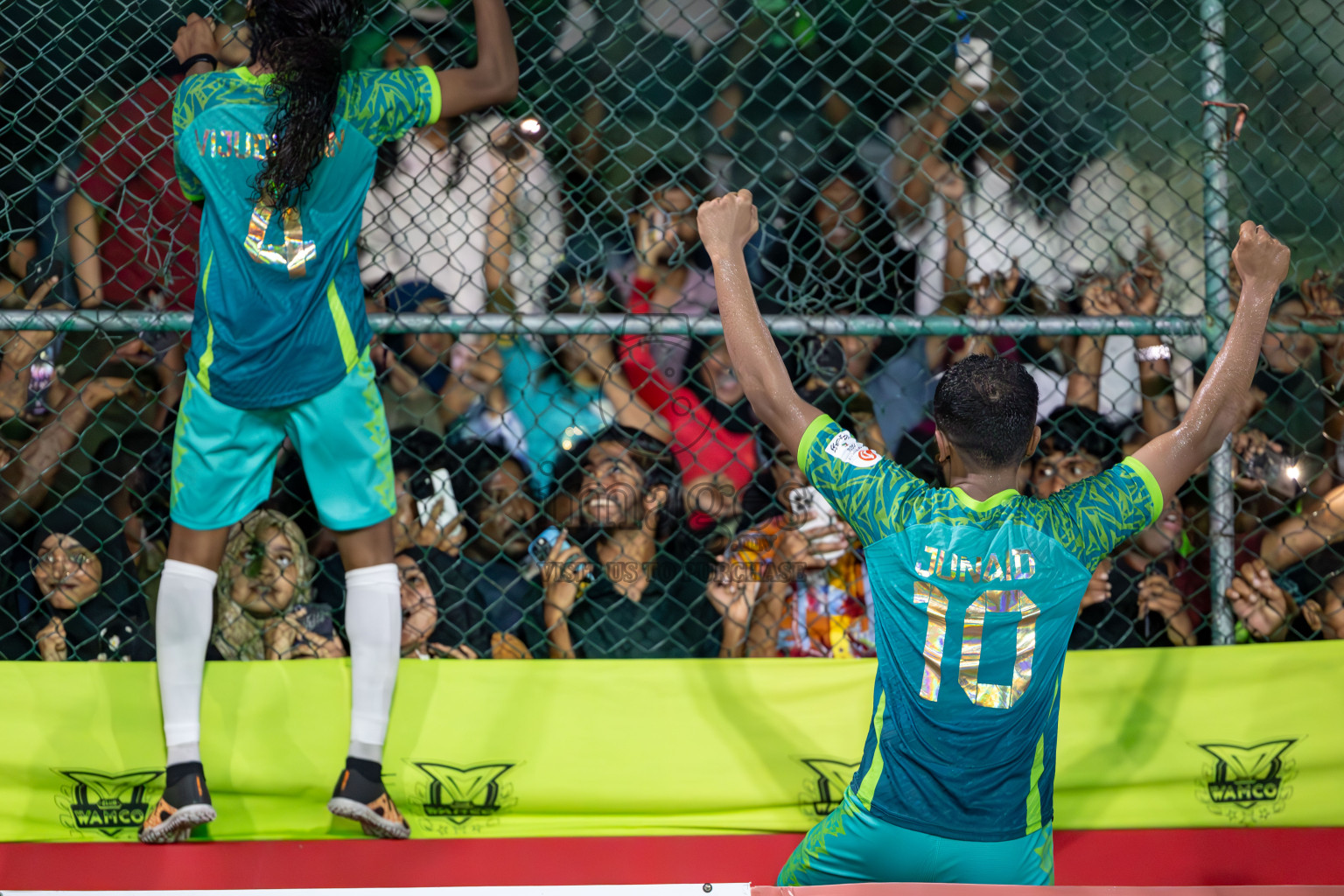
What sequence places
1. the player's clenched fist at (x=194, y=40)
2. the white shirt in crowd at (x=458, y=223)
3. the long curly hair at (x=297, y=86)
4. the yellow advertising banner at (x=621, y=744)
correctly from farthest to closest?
the white shirt in crowd at (x=458, y=223)
the player's clenched fist at (x=194, y=40)
the yellow advertising banner at (x=621, y=744)
the long curly hair at (x=297, y=86)

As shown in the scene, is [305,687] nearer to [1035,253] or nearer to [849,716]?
[849,716]

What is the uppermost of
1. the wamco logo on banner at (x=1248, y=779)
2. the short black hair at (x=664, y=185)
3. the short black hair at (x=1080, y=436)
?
the short black hair at (x=664, y=185)

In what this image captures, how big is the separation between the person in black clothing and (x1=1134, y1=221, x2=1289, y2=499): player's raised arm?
1319 millimetres

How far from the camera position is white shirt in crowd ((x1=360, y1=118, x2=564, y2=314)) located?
10.0 ft

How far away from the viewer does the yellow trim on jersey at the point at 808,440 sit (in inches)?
61.6

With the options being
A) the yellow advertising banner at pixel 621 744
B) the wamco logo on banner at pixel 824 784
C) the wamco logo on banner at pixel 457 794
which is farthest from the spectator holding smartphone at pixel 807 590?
the wamco logo on banner at pixel 457 794

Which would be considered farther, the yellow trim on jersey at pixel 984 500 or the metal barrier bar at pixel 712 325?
the metal barrier bar at pixel 712 325

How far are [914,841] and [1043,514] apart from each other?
522 mm

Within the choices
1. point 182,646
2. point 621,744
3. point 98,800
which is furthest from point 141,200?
point 621,744

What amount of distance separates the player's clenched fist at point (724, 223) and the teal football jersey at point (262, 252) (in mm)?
989

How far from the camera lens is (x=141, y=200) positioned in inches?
111

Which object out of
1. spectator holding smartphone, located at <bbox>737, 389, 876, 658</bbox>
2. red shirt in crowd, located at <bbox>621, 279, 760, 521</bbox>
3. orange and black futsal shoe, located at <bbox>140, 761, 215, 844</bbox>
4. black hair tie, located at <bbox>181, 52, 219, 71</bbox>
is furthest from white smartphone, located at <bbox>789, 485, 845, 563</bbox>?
black hair tie, located at <bbox>181, 52, 219, 71</bbox>

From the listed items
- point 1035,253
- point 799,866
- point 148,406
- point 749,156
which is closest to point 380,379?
point 148,406

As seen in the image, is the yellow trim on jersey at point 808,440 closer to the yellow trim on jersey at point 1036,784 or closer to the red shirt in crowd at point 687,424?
the yellow trim on jersey at point 1036,784
